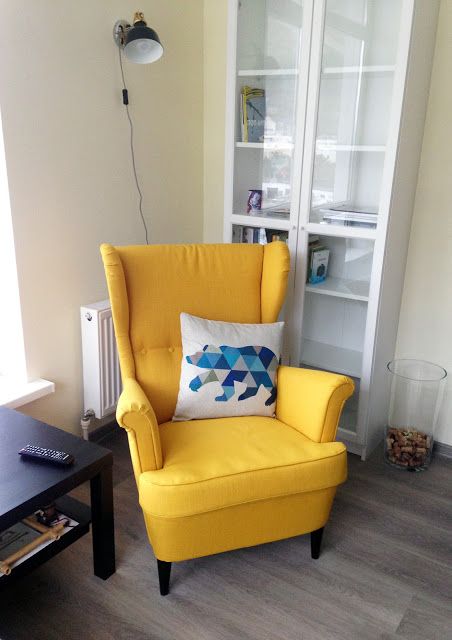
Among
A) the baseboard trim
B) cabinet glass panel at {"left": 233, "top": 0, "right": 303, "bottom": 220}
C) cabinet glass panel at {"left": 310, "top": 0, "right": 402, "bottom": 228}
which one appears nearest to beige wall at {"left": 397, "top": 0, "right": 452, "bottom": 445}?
the baseboard trim

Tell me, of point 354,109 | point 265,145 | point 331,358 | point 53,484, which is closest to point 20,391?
point 53,484

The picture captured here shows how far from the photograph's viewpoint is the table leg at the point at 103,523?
5.53 ft

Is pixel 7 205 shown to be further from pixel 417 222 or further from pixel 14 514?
pixel 417 222

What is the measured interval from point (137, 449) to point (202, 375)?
411 millimetres

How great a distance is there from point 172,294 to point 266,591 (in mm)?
1098

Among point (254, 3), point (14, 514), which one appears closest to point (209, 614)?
point (14, 514)

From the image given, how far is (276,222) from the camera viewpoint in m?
2.52

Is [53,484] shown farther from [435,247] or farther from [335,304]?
[435,247]

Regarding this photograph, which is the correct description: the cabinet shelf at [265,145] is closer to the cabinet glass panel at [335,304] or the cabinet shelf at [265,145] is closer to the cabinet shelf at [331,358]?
the cabinet glass panel at [335,304]

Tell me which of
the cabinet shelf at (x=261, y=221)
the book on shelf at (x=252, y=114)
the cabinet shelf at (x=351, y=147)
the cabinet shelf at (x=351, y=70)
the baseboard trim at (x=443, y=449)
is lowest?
the baseboard trim at (x=443, y=449)

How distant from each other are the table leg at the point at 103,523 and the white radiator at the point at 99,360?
72cm

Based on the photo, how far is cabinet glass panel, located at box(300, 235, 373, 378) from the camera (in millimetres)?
2471

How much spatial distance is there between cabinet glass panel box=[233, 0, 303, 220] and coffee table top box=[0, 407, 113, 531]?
1409 mm

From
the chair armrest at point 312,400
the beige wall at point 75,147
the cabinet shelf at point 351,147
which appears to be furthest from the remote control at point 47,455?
the cabinet shelf at point 351,147
